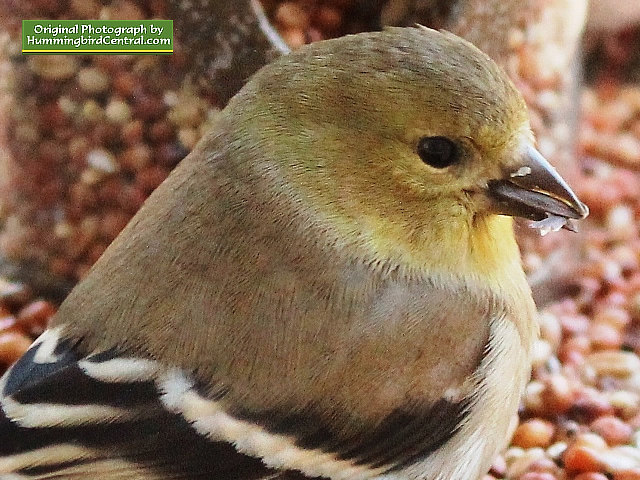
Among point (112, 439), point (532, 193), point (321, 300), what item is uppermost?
point (532, 193)

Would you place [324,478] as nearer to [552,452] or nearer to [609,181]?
[552,452]

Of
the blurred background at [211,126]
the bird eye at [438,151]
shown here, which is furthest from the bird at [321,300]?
the blurred background at [211,126]

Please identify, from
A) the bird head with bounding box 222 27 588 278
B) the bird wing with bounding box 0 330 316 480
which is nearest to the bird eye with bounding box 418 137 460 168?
the bird head with bounding box 222 27 588 278

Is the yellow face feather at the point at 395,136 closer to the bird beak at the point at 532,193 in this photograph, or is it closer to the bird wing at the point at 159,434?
the bird beak at the point at 532,193

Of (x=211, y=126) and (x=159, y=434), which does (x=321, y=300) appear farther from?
(x=211, y=126)

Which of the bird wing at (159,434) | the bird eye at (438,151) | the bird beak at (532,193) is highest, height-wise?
the bird eye at (438,151)

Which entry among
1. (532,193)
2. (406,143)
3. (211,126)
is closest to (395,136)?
(406,143)

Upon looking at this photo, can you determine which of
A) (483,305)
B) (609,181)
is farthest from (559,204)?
(609,181)
